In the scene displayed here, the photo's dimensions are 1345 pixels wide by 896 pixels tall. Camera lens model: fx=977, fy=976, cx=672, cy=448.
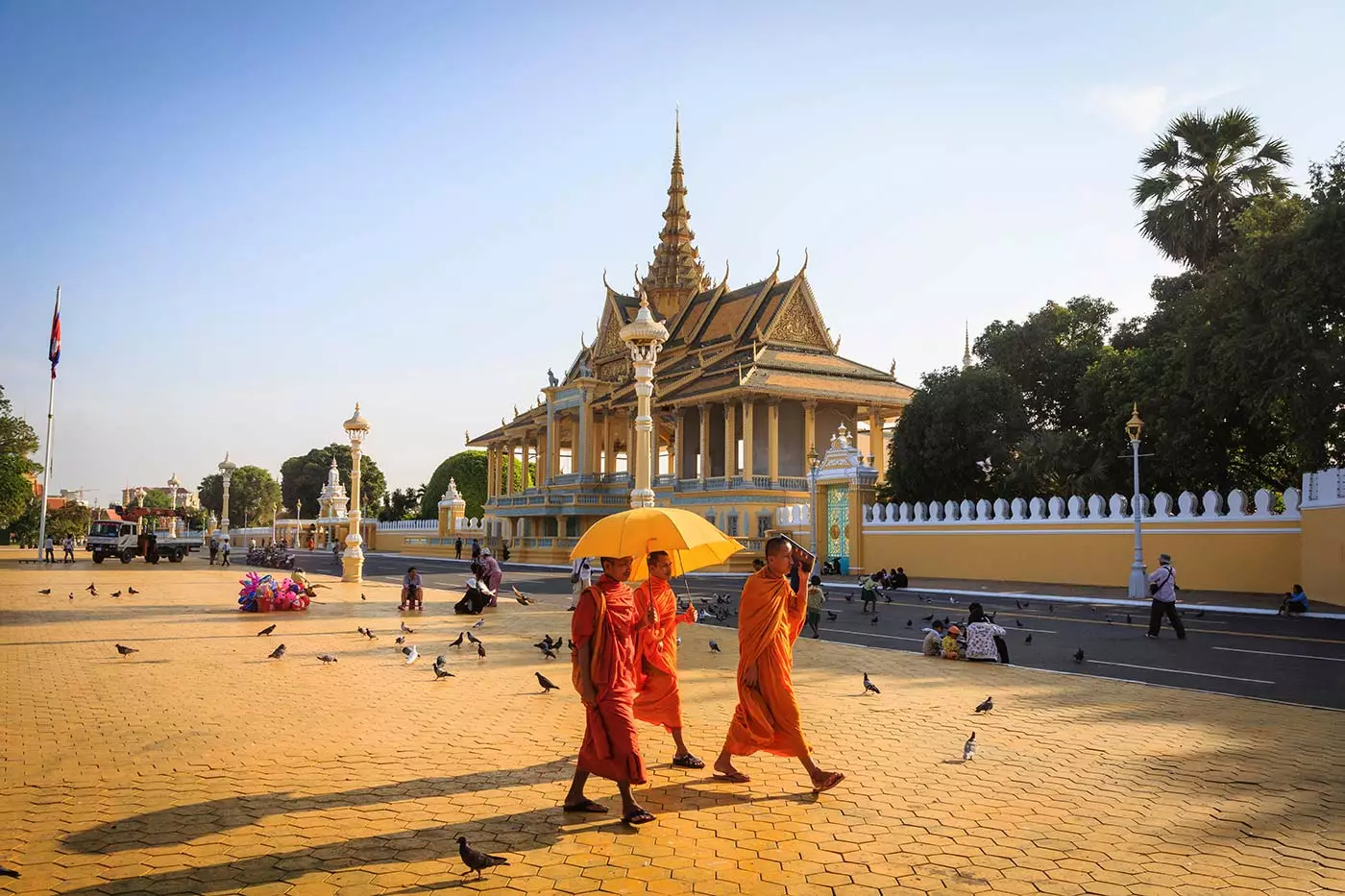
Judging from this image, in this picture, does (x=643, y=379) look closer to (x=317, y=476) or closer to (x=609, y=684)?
(x=609, y=684)

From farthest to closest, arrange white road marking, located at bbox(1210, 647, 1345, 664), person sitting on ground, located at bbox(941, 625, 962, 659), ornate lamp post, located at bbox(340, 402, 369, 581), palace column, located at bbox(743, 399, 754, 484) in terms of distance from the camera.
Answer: palace column, located at bbox(743, 399, 754, 484) < ornate lamp post, located at bbox(340, 402, 369, 581) < person sitting on ground, located at bbox(941, 625, 962, 659) < white road marking, located at bbox(1210, 647, 1345, 664)

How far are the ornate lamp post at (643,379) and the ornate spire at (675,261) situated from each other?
37.5 meters

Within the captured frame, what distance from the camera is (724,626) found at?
16266mm

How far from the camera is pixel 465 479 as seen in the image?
78.4m

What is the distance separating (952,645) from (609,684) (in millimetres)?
7667

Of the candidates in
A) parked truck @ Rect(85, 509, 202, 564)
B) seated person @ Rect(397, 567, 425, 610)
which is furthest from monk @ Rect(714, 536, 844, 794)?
parked truck @ Rect(85, 509, 202, 564)

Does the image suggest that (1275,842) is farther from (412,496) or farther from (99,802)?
(412,496)

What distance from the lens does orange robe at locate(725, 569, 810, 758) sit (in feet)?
18.5

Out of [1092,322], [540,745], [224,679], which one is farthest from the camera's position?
[1092,322]

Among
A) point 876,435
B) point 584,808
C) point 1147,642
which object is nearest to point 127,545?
point 876,435

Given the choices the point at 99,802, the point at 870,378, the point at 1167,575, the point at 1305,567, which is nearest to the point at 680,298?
the point at 870,378

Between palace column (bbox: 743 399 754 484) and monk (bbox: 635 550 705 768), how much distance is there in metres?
31.5

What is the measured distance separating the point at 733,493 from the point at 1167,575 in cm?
2520

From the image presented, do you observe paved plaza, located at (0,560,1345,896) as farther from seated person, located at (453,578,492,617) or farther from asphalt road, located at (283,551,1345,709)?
seated person, located at (453,578,492,617)
